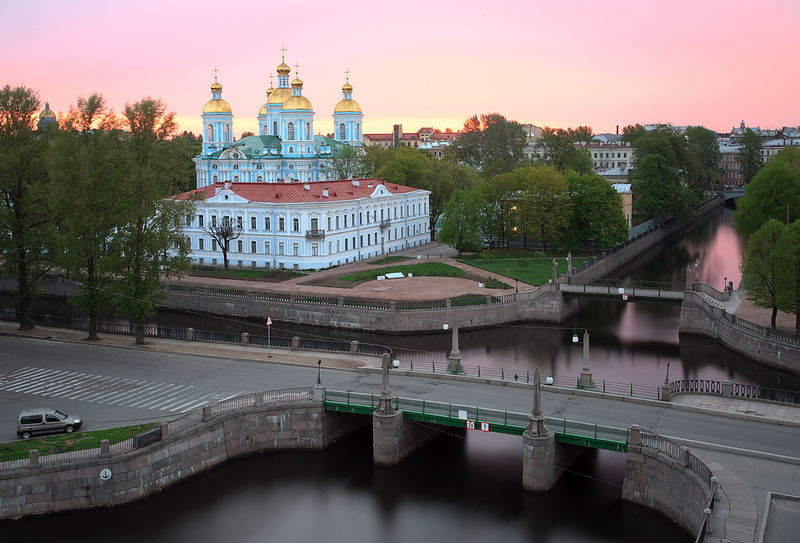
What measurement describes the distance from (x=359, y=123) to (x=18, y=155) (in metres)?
80.3

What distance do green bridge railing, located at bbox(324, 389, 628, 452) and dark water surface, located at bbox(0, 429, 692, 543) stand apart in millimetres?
2064

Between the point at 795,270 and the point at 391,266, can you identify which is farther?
the point at 391,266

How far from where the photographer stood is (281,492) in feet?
106

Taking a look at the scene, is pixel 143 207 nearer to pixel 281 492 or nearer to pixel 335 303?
pixel 335 303

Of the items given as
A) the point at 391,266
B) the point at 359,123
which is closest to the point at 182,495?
the point at 391,266

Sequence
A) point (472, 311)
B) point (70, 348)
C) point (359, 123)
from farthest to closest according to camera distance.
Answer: point (359, 123)
point (472, 311)
point (70, 348)

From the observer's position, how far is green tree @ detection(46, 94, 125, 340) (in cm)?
4772

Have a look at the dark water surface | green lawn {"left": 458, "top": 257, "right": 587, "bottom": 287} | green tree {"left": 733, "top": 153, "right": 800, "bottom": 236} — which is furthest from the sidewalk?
green tree {"left": 733, "top": 153, "right": 800, "bottom": 236}

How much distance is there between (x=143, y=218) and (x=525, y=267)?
35.5 m

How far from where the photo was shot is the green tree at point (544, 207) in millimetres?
81375

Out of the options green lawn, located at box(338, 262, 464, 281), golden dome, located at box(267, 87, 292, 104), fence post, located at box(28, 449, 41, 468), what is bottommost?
fence post, located at box(28, 449, 41, 468)

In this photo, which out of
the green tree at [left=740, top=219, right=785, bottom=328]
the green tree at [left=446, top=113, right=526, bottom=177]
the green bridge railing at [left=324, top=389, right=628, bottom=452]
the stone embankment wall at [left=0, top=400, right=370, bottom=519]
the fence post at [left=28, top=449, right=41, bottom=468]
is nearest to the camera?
the fence post at [left=28, top=449, right=41, bottom=468]

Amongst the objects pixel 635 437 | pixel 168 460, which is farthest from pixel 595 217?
pixel 168 460

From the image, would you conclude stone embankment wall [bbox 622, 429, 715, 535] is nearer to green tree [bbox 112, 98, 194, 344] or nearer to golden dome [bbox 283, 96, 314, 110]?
green tree [bbox 112, 98, 194, 344]
